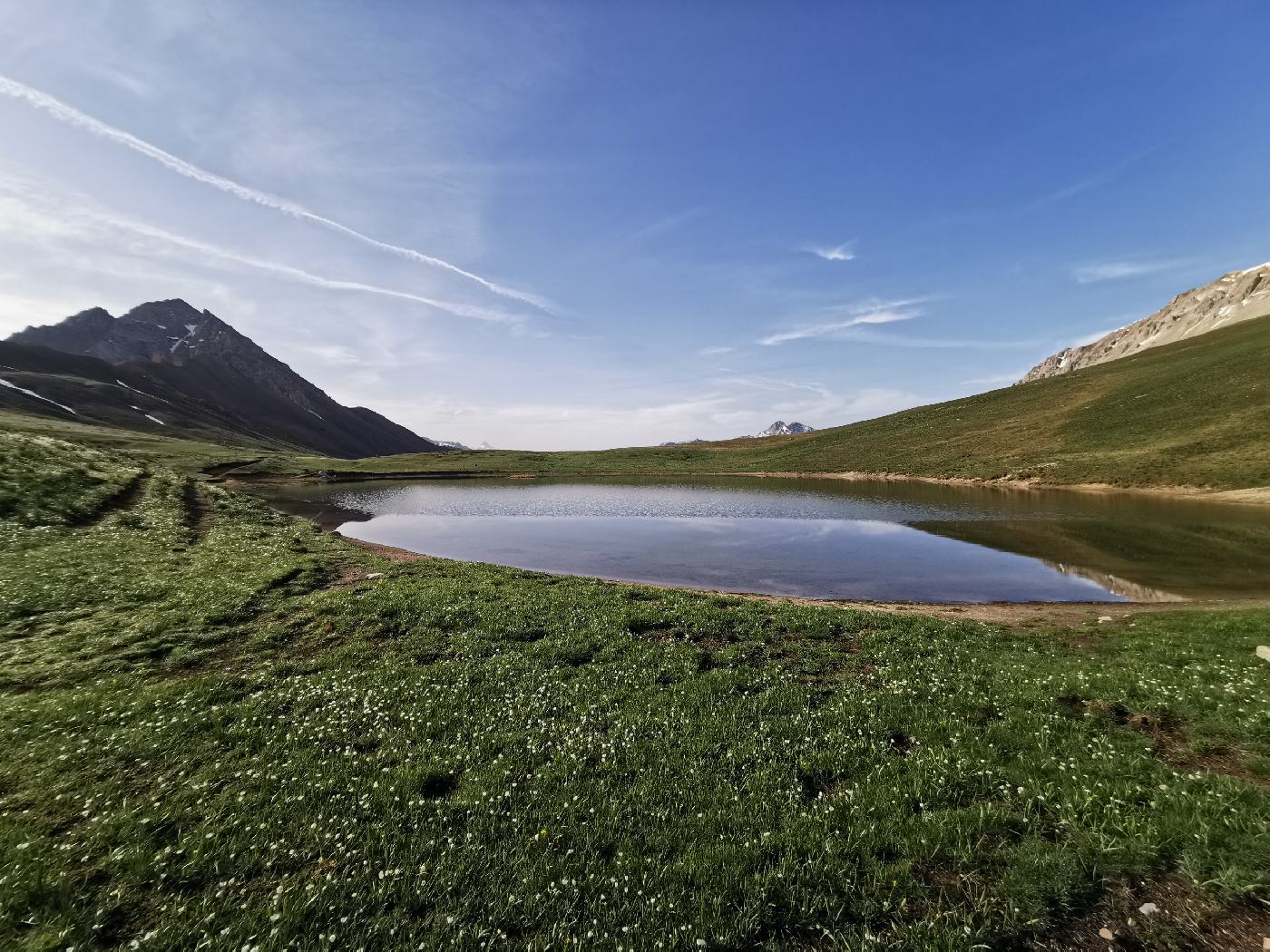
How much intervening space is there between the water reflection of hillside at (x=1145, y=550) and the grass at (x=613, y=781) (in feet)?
47.4

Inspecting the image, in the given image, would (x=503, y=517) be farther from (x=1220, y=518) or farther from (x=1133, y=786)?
(x=1220, y=518)

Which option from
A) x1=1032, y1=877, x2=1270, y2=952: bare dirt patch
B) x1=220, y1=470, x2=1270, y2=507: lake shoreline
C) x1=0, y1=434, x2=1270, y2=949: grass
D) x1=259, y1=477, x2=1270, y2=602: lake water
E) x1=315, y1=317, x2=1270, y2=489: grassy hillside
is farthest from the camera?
x1=315, y1=317, x2=1270, y2=489: grassy hillside

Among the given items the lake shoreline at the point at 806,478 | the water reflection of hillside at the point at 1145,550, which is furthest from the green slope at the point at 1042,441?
the water reflection of hillside at the point at 1145,550

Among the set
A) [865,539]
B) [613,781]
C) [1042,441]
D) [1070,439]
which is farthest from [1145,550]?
[1042,441]

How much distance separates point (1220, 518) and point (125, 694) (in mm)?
78212

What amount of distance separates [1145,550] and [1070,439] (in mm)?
80996

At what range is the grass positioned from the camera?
6.50m

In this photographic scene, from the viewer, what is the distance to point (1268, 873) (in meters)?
6.62

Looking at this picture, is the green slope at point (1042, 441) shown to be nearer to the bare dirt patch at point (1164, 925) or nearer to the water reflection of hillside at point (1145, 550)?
the water reflection of hillside at point (1145, 550)

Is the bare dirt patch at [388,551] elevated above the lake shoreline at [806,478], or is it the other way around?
the lake shoreline at [806,478]

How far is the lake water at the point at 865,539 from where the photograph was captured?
102ft

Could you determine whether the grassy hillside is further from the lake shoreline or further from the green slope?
the lake shoreline

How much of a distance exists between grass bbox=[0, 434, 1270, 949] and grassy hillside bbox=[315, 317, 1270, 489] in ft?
277

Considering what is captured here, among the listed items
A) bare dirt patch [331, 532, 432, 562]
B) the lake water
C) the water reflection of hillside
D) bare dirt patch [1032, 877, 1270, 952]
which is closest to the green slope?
the lake water
